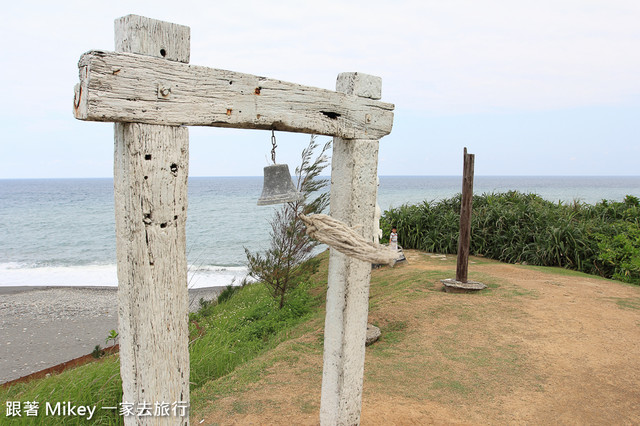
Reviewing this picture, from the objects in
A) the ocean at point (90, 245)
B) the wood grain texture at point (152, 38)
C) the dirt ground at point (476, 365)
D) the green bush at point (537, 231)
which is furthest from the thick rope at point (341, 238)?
the green bush at point (537, 231)

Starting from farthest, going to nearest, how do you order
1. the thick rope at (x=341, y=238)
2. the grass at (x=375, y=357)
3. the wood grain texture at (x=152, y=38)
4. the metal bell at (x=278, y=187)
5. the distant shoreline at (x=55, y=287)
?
the distant shoreline at (x=55, y=287) < the grass at (x=375, y=357) < the metal bell at (x=278, y=187) < the thick rope at (x=341, y=238) < the wood grain texture at (x=152, y=38)

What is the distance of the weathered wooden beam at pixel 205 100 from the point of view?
214 cm

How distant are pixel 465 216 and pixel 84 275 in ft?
49.5

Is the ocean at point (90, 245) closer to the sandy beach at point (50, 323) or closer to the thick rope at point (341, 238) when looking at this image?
the sandy beach at point (50, 323)

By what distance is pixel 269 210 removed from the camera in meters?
43.2

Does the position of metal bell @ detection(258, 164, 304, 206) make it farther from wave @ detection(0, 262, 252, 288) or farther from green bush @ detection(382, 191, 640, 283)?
wave @ detection(0, 262, 252, 288)

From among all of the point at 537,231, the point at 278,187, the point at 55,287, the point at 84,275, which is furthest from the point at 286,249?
the point at 84,275

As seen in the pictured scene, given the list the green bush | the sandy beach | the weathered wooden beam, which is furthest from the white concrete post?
the green bush

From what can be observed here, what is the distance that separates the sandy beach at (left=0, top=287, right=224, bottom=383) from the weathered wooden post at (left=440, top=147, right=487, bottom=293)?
6.86 metres

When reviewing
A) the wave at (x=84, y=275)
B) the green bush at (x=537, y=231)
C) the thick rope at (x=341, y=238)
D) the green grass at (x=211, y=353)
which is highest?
the thick rope at (x=341, y=238)

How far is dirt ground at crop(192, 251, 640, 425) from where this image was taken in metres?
4.34

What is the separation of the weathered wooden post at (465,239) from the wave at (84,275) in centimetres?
853

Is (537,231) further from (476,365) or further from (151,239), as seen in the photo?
(151,239)

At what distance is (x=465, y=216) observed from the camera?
320 inches
